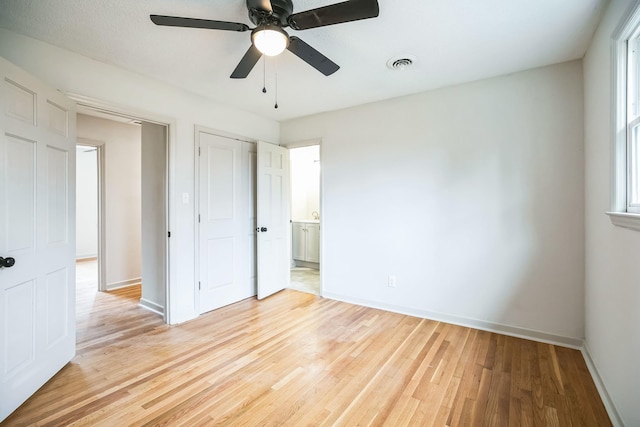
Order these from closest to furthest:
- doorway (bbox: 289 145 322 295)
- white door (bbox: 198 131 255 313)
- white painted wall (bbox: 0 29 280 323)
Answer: white painted wall (bbox: 0 29 280 323) < white door (bbox: 198 131 255 313) < doorway (bbox: 289 145 322 295)

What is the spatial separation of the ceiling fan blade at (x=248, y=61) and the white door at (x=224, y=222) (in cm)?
137

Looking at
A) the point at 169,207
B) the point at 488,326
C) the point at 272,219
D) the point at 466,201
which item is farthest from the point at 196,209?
the point at 488,326

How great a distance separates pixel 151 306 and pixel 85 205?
504cm

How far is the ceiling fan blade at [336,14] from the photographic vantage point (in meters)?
1.45

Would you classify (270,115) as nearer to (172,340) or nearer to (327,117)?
(327,117)

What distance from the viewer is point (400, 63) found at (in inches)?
101

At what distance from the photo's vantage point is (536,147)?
2.65 meters

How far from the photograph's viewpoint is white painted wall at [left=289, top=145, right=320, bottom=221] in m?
6.14

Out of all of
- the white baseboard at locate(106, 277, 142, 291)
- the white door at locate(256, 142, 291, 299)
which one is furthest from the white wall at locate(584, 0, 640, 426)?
the white baseboard at locate(106, 277, 142, 291)

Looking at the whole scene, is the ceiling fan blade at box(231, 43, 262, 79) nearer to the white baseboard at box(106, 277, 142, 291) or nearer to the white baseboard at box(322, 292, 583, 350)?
the white baseboard at box(322, 292, 583, 350)

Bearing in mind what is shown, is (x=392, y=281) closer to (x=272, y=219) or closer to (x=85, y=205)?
(x=272, y=219)

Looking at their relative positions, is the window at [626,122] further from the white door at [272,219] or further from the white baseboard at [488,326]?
the white door at [272,219]

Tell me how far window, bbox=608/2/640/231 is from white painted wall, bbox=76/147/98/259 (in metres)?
8.60

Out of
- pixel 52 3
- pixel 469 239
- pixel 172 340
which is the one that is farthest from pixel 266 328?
pixel 52 3
